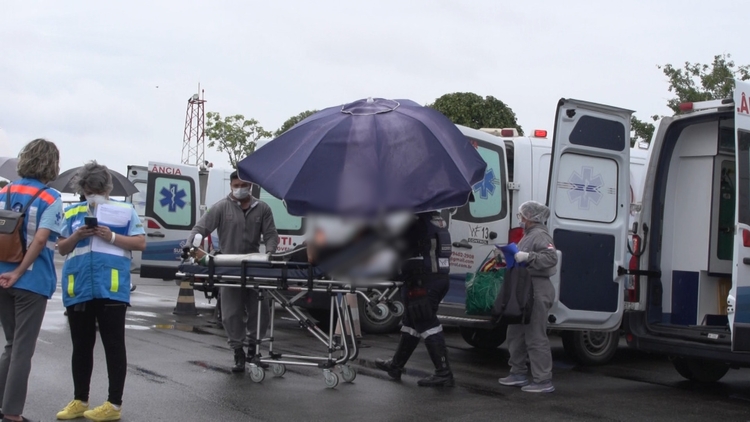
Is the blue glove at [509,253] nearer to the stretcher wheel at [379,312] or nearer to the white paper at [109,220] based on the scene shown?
the white paper at [109,220]

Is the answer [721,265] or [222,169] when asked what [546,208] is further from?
[222,169]

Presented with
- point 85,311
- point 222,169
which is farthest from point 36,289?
point 222,169

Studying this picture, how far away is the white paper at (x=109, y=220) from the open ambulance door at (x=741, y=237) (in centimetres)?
455

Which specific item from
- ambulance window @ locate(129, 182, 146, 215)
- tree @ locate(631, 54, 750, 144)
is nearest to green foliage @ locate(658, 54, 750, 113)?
tree @ locate(631, 54, 750, 144)

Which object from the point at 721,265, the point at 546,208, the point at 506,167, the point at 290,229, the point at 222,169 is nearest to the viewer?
the point at 546,208

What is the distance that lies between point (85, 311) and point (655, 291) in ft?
16.6

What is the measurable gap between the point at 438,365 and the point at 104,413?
9.45ft

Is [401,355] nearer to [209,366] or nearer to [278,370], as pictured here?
[278,370]

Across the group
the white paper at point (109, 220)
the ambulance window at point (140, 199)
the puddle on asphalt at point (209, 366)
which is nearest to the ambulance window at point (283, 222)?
the puddle on asphalt at point (209, 366)

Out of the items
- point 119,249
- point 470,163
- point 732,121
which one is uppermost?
point 732,121

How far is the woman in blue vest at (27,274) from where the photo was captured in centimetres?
555

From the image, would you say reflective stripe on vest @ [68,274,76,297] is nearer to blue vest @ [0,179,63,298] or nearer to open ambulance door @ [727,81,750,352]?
blue vest @ [0,179,63,298]

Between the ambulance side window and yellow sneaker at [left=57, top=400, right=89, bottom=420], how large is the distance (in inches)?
190

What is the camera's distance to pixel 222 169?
15617 mm
